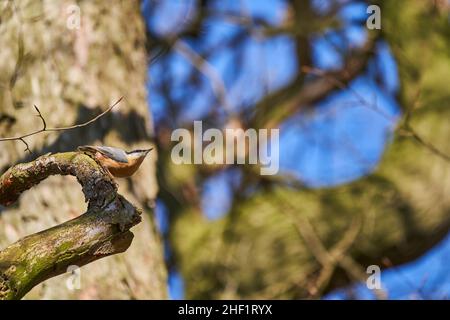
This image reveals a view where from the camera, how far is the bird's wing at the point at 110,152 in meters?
1.64

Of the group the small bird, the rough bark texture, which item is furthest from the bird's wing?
the rough bark texture

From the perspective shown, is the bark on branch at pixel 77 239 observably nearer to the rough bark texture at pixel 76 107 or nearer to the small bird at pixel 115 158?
the small bird at pixel 115 158

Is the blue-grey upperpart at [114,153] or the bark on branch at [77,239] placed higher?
the blue-grey upperpart at [114,153]

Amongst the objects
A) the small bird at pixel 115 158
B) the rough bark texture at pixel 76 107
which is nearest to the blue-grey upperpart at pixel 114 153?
the small bird at pixel 115 158

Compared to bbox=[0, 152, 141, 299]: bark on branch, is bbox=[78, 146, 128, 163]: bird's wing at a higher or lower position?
higher

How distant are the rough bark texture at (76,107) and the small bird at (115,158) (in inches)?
24.4

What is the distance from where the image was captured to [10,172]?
1626mm

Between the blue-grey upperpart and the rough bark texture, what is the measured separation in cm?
65

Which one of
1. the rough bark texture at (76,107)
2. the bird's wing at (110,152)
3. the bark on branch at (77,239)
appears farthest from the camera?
the rough bark texture at (76,107)

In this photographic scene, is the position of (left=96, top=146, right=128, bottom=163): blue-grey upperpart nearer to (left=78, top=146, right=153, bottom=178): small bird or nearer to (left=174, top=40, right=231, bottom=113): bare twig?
(left=78, top=146, right=153, bottom=178): small bird

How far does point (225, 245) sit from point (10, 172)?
210 cm

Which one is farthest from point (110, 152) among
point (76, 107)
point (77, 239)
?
point (76, 107)

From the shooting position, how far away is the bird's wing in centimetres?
164
